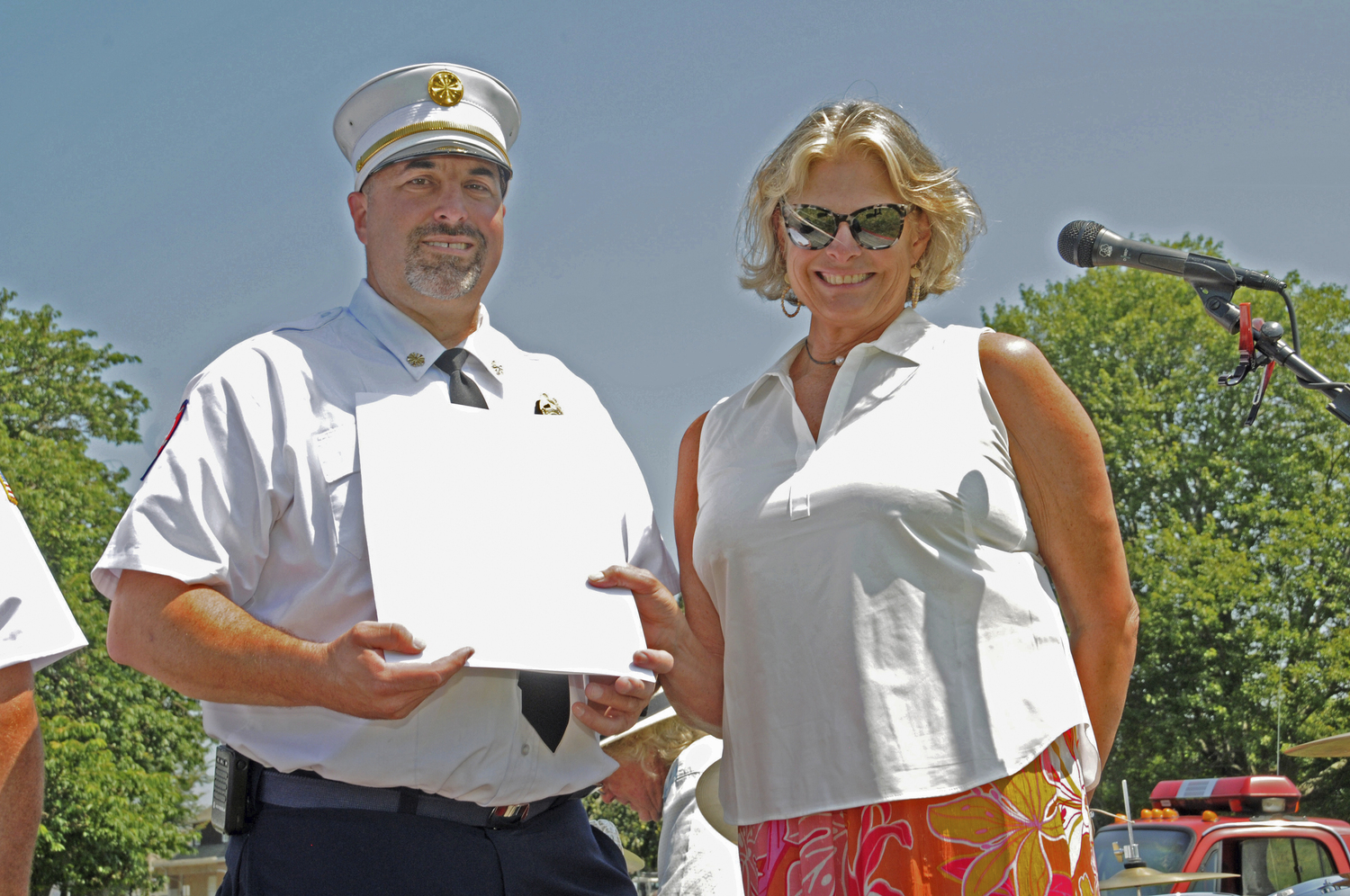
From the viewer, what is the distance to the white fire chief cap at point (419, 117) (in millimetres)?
2686

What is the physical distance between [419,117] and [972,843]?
185cm

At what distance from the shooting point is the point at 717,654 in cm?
268

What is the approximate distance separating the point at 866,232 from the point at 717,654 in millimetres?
967

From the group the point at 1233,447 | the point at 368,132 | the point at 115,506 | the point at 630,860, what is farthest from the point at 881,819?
the point at 1233,447

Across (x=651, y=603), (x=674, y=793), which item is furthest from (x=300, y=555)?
(x=674, y=793)

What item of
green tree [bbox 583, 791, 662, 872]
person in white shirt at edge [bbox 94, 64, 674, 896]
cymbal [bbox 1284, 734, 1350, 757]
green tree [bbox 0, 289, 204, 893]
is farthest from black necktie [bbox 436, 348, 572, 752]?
green tree [bbox 583, 791, 662, 872]

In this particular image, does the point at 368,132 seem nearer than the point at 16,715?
No

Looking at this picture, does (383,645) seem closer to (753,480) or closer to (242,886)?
(242,886)

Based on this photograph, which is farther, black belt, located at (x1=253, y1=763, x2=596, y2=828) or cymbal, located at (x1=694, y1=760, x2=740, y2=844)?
cymbal, located at (x1=694, y1=760, x2=740, y2=844)

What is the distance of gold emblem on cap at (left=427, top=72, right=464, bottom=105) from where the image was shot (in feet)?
8.87

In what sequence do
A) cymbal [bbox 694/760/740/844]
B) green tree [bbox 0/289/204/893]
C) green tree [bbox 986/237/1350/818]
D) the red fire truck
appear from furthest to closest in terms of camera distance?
green tree [bbox 986/237/1350/818], green tree [bbox 0/289/204/893], the red fire truck, cymbal [bbox 694/760/740/844]

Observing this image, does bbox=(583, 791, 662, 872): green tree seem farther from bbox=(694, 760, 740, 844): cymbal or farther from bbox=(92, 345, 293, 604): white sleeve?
bbox=(92, 345, 293, 604): white sleeve

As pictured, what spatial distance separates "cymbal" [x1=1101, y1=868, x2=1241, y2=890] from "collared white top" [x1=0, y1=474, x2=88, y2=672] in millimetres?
9016

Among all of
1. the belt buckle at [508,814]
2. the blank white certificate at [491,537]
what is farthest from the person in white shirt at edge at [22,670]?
the belt buckle at [508,814]
